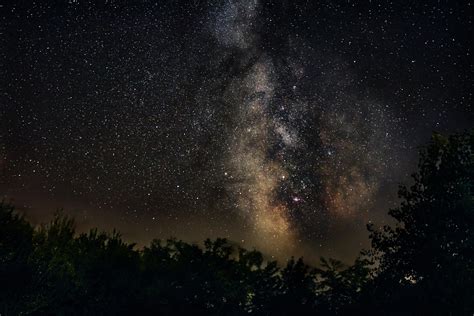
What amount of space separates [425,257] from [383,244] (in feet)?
10.2

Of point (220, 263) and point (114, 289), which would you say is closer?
point (114, 289)

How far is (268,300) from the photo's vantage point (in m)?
23.8

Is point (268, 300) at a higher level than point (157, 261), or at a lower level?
lower

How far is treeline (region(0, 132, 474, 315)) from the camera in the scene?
2088 centimetres

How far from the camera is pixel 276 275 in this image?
25.1 meters

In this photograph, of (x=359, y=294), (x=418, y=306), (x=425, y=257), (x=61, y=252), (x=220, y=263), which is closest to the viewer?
(x=418, y=306)

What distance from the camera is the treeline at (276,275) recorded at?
20875mm

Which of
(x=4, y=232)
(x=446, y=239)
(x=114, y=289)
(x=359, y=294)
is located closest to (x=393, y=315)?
(x=359, y=294)

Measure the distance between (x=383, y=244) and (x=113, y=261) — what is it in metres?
16.4

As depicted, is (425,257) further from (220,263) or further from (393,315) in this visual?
(220,263)

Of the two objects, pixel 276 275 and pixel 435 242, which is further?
pixel 276 275

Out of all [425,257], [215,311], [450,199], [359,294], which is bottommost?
[215,311]

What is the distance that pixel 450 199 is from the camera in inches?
856

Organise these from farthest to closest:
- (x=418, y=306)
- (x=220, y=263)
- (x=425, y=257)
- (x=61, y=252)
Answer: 1. (x=220, y=263)
2. (x=61, y=252)
3. (x=425, y=257)
4. (x=418, y=306)
